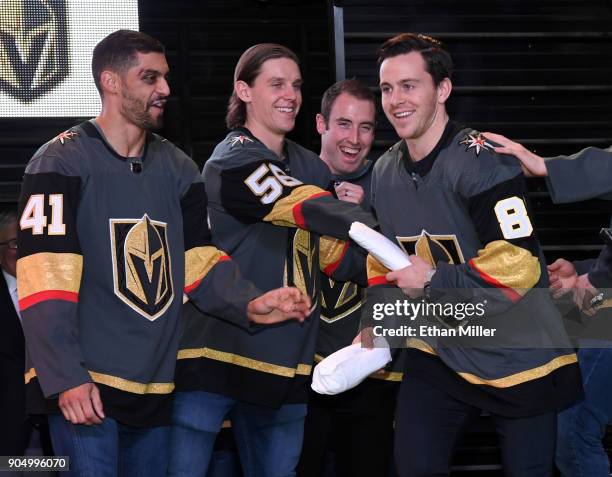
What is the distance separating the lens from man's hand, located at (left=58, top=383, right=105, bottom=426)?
2729 mm

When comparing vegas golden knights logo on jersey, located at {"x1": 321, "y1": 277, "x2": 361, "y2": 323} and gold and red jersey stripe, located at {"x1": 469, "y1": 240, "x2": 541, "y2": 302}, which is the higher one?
gold and red jersey stripe, located at {"x1": 469, "y1": 240, "x2": 541, "y2": 302}

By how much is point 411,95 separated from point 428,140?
0.48 feet

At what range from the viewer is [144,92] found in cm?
311

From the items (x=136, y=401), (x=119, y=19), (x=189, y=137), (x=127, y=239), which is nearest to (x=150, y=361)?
(x=136, y=401)

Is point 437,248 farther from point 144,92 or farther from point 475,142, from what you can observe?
point 144,92

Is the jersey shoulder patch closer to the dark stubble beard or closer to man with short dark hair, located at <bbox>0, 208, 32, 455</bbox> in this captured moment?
the dark stubble beard

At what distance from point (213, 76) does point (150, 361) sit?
12.4 ft

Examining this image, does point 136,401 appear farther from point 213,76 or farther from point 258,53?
point 213,76

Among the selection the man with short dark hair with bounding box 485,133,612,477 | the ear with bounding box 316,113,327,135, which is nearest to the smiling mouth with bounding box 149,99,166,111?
the ear with bounding box 316,113,327,135

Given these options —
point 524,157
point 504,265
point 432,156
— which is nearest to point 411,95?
point 432,156

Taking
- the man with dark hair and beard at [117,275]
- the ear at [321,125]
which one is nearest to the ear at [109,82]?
the man with dark hair and beard at [117,275]

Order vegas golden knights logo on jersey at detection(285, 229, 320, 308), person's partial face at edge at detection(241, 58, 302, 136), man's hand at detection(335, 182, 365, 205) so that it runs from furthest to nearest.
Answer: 1. man's hand at detection(335, 182, 365, 205)
2. person's partial face at edge at detection(241, 58, 302, 136)
3. vegas golden knights logo on jersey at detection(285, 229, 320, 308)

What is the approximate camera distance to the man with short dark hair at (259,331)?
3242mm

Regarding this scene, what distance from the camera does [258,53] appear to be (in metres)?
3.56
